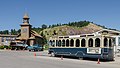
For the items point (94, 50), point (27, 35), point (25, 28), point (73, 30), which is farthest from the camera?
point (73, 30)

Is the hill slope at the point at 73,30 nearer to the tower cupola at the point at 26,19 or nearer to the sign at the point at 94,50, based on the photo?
the sign at the point at 94,50

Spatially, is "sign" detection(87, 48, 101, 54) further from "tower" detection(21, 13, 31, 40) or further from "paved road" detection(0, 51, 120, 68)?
"tower" detection(21, 13, 31, 40)

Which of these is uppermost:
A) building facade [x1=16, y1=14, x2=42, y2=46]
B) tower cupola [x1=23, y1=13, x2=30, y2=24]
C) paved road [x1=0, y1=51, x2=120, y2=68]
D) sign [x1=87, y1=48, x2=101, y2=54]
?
tower cupola [x1=23, y1=13, x2=30, y2=24]

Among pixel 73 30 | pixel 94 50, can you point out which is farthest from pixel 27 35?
pixel 94 50

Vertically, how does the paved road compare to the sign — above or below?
below

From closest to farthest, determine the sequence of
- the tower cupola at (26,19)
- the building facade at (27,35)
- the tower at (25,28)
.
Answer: the building facade at (27,35) < the tower at (25,28) < the tower cupola at (26,19)

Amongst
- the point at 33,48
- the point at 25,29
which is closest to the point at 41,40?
the point at 25,29

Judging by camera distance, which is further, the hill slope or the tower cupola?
the tower cupola

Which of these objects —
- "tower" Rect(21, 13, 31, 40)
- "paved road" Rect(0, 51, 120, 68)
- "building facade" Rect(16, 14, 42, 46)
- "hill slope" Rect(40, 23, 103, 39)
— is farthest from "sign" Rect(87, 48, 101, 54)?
"tower" Rect(21, 13, 31, 40)

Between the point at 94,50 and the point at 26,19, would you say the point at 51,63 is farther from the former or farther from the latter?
the point at 26,19

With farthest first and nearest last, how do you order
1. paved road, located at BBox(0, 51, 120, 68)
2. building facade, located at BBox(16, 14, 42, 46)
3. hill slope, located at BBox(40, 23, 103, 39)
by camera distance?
building facade, located at BBox(16, 14, 42, 46) < hill slope, located at BBox(40, 23, 103, 39) < paved road, located at BBox(0, 51, 120, 68)

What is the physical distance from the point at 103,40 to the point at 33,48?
34.3 meters

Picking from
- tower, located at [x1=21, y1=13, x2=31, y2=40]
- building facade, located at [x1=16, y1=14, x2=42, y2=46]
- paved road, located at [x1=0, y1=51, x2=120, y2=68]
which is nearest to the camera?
paved road, located at [x1=0, y1=51, x2=120, y2=68]

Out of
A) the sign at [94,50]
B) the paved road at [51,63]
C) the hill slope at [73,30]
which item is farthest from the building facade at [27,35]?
the paved road at [51,63]
